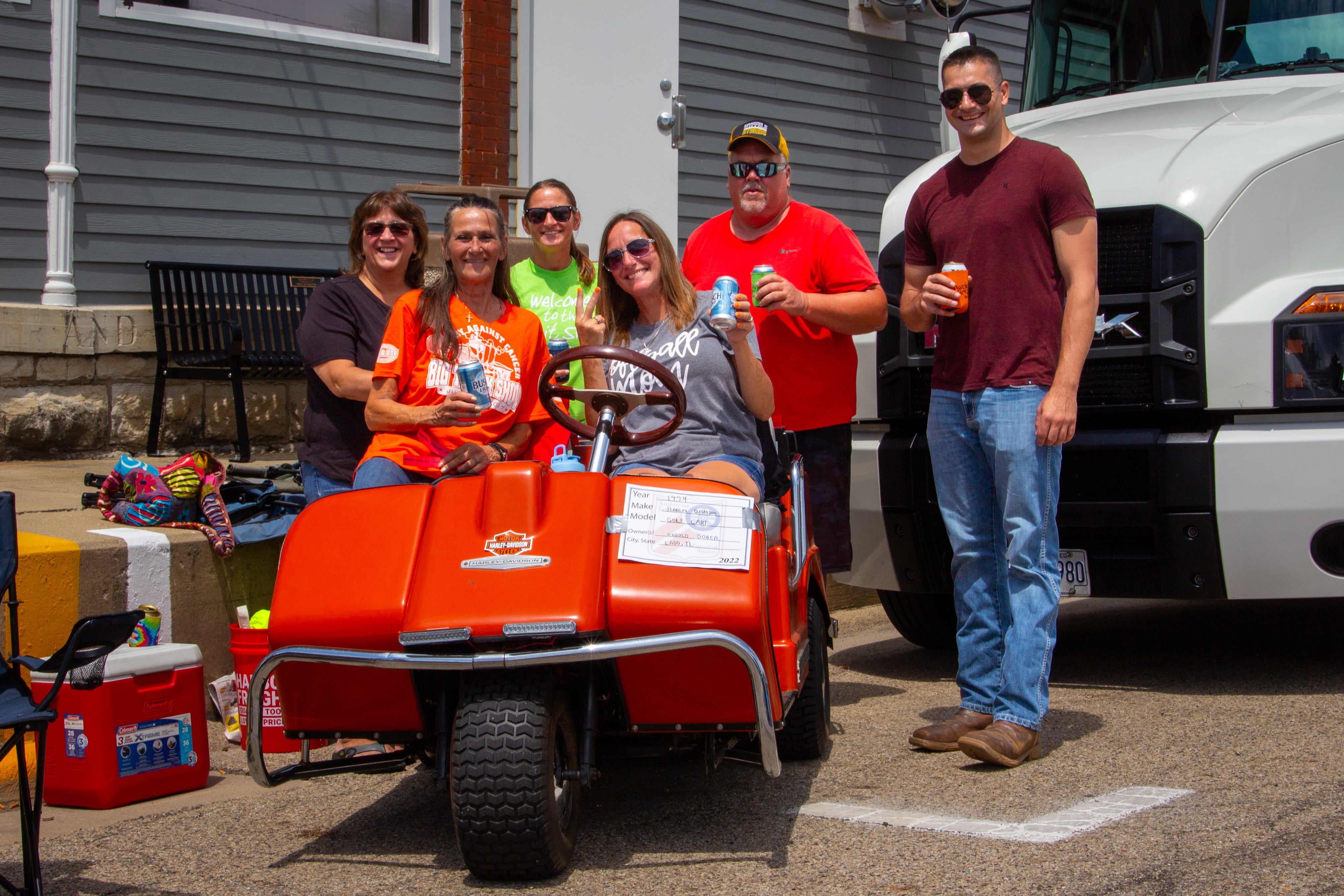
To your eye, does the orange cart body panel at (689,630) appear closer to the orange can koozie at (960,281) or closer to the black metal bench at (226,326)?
the orange can koozie at (960,281)

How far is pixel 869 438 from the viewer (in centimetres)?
545

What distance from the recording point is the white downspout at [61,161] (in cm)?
771

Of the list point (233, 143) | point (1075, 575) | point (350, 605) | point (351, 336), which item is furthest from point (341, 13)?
point (350, 605)

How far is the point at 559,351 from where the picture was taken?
14.3ft

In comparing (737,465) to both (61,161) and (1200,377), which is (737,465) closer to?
(1200,377)

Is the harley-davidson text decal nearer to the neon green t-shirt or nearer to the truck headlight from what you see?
the neon green t-shirt

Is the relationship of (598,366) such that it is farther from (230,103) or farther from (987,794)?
(230,103)

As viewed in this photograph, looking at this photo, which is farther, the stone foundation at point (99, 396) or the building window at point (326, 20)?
the building window at point (326, 20)

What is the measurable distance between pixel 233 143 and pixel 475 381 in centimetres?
520

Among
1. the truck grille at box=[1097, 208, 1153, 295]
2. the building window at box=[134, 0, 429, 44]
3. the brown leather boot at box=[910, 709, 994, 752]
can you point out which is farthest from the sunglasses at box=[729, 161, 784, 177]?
the building window at box=[134, 0, 429, 44]

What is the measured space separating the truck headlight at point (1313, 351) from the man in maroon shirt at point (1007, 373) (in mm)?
707

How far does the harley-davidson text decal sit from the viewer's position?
3.25 metres

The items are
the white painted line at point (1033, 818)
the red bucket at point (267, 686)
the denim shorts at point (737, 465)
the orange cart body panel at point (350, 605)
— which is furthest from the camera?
the red bucket at point (267, 686)

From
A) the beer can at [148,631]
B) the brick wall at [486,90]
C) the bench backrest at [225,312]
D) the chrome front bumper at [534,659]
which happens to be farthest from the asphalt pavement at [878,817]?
the brick wall at [486,90]
